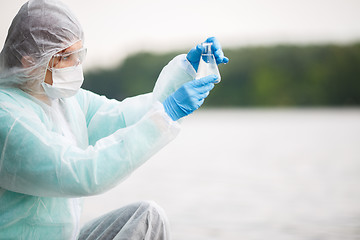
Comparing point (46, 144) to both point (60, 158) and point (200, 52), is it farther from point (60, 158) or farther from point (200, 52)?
point (200, 52)

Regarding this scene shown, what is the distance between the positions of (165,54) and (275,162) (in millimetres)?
20712

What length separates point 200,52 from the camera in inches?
74.7

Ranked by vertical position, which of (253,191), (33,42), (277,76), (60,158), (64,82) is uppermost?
(33,42)

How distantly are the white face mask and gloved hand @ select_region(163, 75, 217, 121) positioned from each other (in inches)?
13.3

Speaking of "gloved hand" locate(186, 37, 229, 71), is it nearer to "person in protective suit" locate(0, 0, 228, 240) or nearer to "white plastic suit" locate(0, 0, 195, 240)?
"person in protective suit" locate(0, 0, 228, 240)

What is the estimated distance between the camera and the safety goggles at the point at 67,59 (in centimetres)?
178

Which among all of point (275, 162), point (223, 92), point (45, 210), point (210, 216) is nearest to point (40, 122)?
point (45, 210)

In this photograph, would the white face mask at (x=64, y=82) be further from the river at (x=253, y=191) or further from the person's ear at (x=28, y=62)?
the river at (x=253, y=191)

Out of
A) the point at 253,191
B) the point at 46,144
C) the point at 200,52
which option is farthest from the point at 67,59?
the point at 253,191

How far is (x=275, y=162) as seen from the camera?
7059mm

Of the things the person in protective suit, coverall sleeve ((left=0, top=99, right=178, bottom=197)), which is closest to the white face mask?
the person in protective suit

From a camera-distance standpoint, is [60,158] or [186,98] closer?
[60,158]

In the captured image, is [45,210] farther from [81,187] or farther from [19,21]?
[19,21]

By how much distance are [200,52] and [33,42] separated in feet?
1.97
